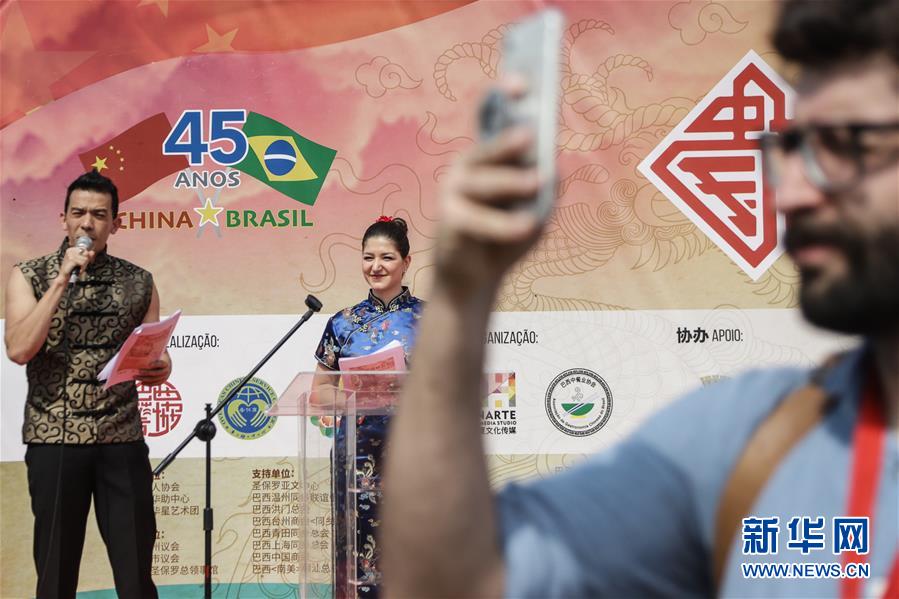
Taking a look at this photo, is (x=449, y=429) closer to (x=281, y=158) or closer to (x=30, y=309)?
(x=30, y=309)

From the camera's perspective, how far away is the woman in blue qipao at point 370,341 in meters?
3.44

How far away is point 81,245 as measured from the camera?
408 centimetres

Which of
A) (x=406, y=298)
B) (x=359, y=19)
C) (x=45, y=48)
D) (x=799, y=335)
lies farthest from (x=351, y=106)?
(x=799, y=335)

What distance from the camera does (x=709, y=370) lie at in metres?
4.60

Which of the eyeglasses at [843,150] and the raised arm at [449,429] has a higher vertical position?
the eyeglasses at [843,150]

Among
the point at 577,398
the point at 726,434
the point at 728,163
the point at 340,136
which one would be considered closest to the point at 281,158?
the point at 340,136

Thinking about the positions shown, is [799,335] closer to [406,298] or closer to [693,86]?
[693,86]

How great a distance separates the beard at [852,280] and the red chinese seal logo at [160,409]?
4.11 metres

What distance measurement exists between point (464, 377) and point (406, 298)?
3535mm

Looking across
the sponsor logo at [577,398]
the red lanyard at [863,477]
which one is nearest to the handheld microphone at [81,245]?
the sponsor logo at [577,398]

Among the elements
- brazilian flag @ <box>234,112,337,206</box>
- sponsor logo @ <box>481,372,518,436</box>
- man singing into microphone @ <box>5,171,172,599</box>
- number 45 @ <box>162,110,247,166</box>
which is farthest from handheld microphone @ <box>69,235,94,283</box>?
sponsor logo @ <box>481,372,518,436</box>

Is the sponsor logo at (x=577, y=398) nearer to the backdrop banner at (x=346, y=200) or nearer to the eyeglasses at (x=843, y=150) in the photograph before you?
the backdrop banner at (x=346, y=200)

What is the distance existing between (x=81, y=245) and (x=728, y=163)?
106 inches

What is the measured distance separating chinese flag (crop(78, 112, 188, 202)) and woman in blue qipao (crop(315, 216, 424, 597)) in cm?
100
